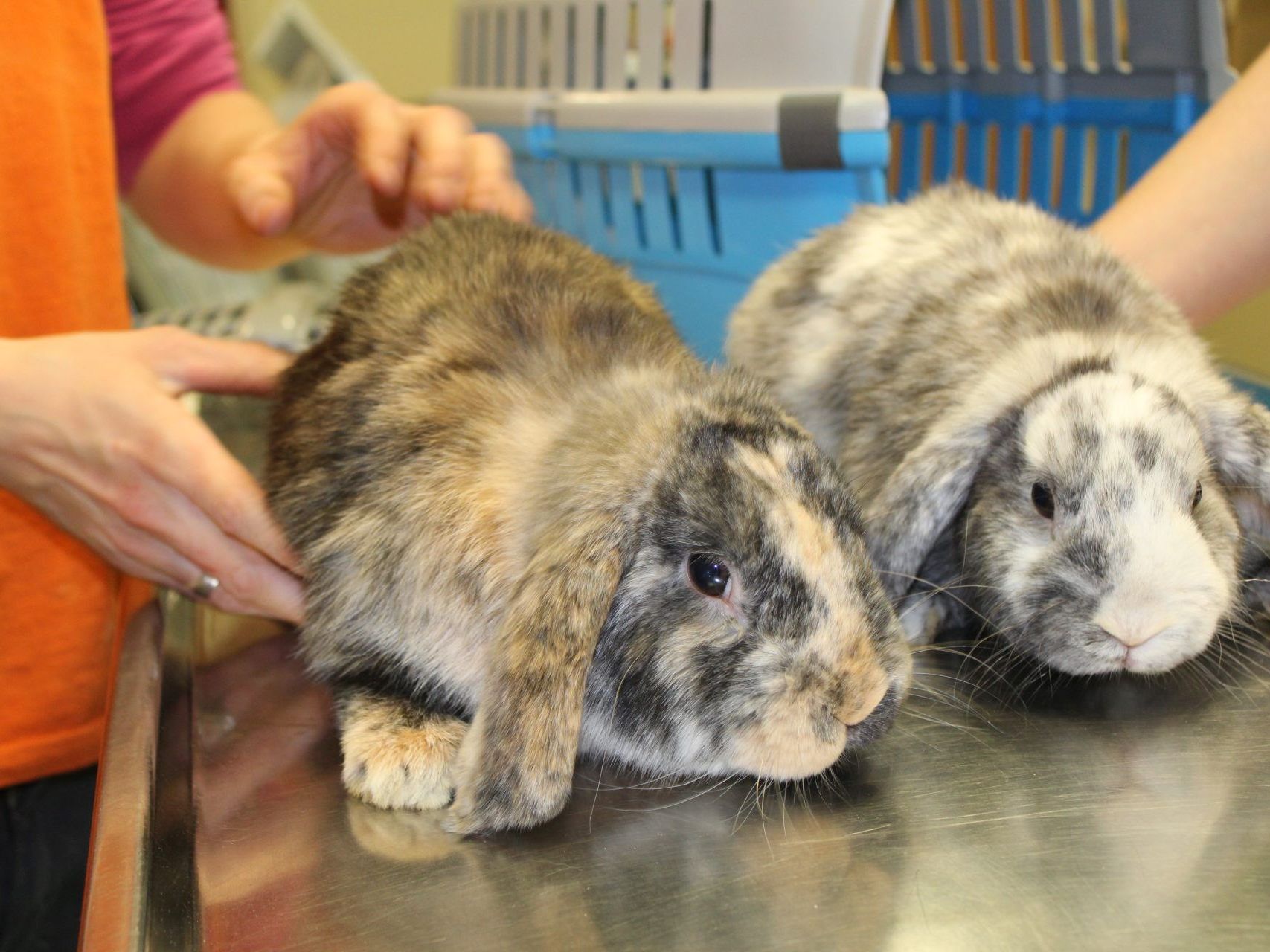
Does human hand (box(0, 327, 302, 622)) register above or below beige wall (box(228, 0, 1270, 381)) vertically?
below

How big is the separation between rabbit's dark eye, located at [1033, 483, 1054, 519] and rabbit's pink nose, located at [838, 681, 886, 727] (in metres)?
0.49

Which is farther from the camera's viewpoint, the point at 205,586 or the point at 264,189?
the point at 264,189

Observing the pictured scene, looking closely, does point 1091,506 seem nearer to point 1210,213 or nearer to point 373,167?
point 1210,213

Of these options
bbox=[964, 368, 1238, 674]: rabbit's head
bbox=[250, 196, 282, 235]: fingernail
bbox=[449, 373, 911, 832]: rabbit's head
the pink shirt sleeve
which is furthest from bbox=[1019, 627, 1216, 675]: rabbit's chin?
the pink shirt sleeve

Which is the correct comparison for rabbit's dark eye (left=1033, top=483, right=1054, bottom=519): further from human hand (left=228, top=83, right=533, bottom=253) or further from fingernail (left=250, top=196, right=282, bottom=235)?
fingernail (left=250, top=196, right=282, bottom=235)

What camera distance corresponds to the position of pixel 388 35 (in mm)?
4527

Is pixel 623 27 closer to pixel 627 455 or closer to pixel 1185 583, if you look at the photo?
pixel 627 455

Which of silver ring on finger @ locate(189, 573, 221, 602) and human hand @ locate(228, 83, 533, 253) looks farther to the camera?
human hand @ locate(228, 83, 533, 253)

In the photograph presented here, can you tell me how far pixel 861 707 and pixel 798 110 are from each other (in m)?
1.27

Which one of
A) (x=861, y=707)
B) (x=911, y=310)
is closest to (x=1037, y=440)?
(x=911, y=310)

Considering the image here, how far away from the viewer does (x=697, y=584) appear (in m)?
1.29

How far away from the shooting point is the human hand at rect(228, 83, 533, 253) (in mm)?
2008

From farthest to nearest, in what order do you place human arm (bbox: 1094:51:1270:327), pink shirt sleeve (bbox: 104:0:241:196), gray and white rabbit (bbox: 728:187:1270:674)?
1. pink shirt sleeve (bbox: 104:0:241:196)
2. human arm (bbox: 1094:51:1270:327)
3. gray and white rabbit (bbox: 728:187:1270:674)

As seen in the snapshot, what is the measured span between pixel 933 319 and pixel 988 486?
377 mm
